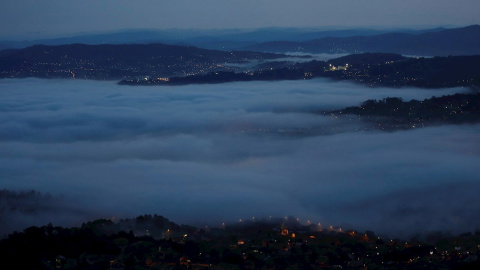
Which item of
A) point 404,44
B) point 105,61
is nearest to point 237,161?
point 105,61

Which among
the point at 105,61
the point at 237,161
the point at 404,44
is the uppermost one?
the point at 404,44

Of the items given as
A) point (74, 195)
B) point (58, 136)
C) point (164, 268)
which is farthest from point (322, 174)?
point (58, 136)

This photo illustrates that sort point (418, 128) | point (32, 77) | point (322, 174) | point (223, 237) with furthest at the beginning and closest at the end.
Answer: point (32, 77) → point (418, 128) → point (322, 174) → point (223, 237)

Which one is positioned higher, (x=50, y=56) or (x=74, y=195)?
(x=50, y=56)

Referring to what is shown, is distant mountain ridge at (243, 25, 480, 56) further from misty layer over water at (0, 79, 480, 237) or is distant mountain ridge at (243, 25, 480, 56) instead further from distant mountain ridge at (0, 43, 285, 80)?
misty layer over water at (0, 79, 480, 237)

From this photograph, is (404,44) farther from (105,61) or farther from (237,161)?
(237,161)

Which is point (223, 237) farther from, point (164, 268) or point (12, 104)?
point (12, 104)

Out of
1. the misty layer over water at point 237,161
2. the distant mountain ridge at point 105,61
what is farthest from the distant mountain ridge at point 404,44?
the misty layer over water at point 237,161

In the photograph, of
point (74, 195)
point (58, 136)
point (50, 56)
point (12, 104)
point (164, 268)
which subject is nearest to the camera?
point (164, 268)
